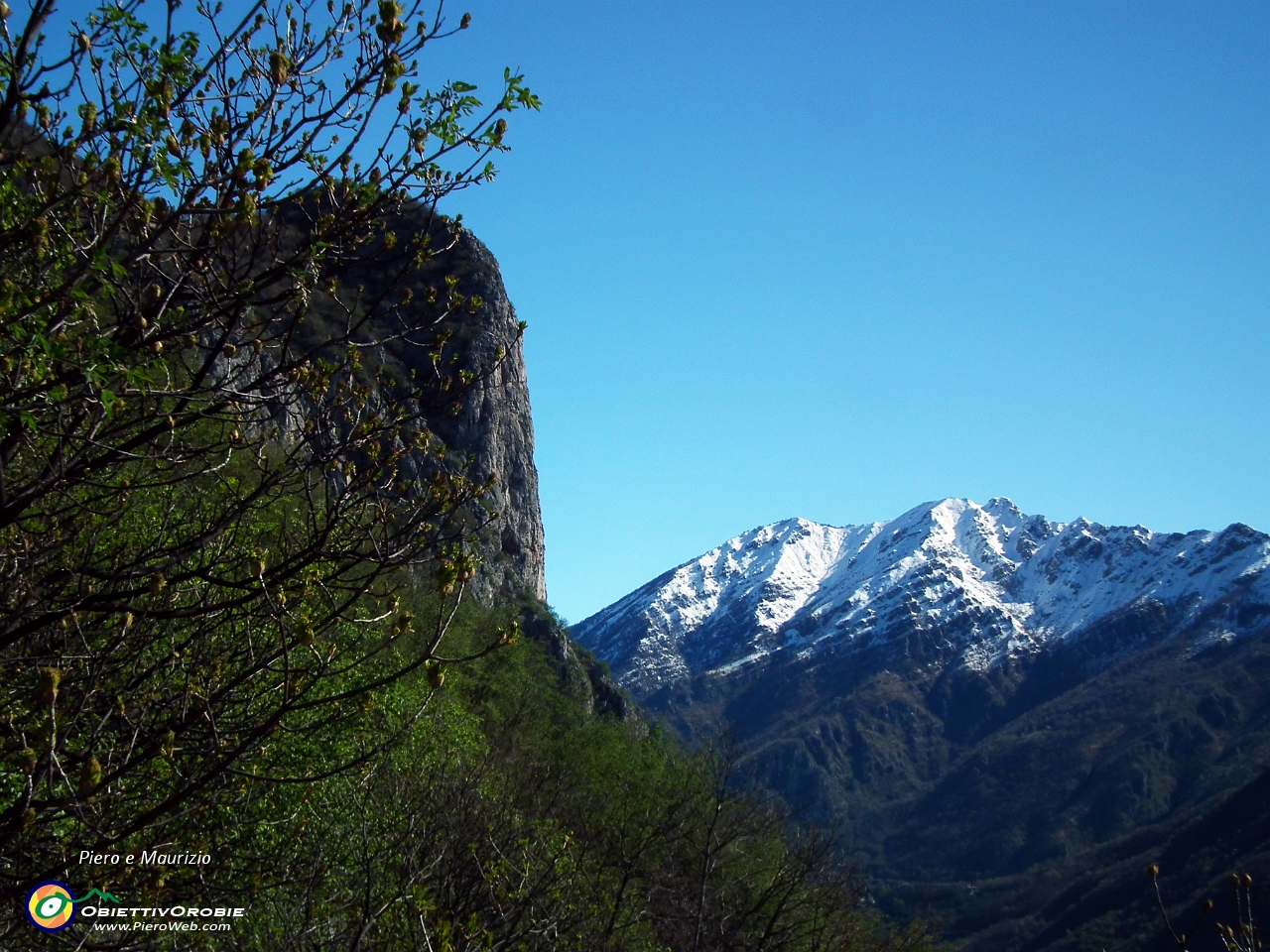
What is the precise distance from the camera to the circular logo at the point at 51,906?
5414 mm

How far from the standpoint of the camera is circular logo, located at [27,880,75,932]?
17.8 ft

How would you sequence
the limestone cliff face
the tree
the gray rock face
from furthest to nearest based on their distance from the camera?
the limestone cliff face < the gray rock face < the tree

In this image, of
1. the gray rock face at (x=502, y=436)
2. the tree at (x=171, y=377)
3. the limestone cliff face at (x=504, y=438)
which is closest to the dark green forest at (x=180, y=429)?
the tree at (x=171, y=377)

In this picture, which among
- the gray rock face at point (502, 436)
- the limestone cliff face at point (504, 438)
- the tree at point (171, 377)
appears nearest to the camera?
the tree at point (171, 377)

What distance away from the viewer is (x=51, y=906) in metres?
5.60

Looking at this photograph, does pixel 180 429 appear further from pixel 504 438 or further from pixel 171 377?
pixel 504 438

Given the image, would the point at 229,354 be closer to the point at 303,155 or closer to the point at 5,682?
the point at 303,155

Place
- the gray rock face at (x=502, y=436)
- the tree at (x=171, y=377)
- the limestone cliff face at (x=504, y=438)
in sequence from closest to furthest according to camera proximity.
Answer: the tree at (x=171, y=377) < the gray rock face at (x=502, y=436) < the limestone cliff face at (x=504, y=438)

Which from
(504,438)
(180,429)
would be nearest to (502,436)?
(504,438)

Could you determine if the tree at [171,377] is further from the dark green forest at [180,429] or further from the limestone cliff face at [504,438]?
the limestone cliff face at [504,438]

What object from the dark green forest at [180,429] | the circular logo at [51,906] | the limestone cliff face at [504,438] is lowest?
the circular logo at [51,906]

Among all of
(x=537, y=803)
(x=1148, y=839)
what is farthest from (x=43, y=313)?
(x=1148, y=839)

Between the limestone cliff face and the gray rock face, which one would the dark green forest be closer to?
the gray rock face

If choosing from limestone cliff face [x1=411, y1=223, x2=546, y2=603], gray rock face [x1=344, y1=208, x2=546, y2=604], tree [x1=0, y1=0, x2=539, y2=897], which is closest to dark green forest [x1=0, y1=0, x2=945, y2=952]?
tree [x1=0, y1=0, x2=539, y2=897]
